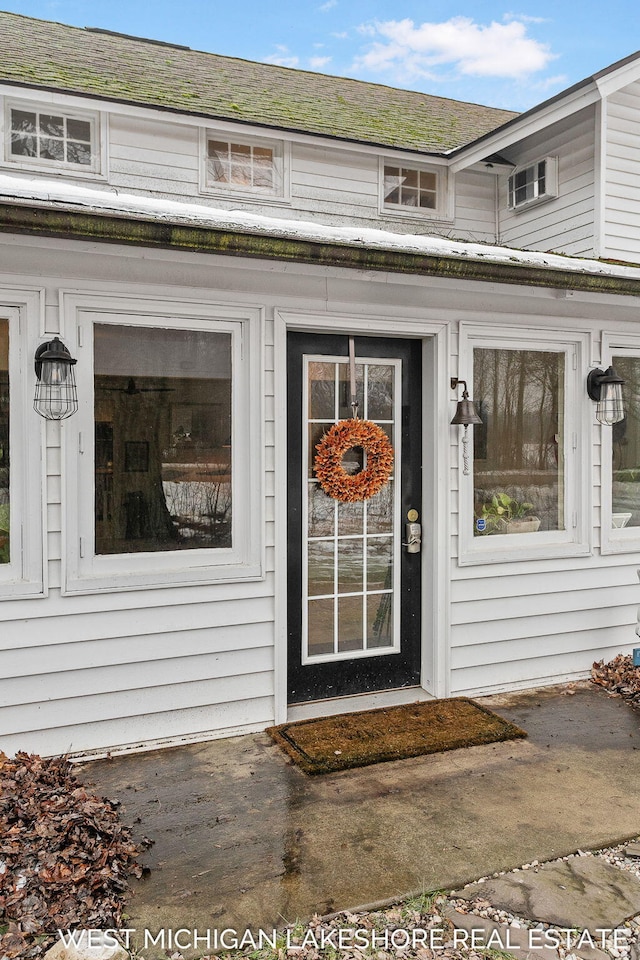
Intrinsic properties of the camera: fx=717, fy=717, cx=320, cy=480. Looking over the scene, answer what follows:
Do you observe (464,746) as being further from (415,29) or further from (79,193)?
(415,29)

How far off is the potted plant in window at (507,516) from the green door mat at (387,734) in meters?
1.11

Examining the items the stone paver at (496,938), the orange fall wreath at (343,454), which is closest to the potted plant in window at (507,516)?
the orange fall wreath at (343,454)

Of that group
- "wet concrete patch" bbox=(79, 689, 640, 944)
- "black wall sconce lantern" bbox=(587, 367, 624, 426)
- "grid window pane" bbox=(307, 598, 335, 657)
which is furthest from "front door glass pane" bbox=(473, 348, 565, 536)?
"wet concrete patch" bbox=(79, 689, 640, 944)

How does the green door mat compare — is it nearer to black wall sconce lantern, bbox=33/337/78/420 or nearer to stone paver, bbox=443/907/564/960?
stone paver, bbox=443/907/564/960

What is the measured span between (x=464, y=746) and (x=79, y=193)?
3.24 meters

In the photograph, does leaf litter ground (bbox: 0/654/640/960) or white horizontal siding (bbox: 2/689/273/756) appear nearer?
leaf litter ground (bbox: 0/654/640/960)

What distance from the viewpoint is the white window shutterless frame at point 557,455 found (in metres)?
4.38

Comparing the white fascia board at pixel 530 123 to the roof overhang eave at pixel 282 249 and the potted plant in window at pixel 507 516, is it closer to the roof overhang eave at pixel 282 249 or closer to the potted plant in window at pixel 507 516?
the roof overhang eave at pixel 282 249

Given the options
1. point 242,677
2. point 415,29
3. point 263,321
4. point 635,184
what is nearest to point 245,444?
point 263,321

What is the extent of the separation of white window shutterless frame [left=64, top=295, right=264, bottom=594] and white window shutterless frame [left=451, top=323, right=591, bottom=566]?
1.32 m

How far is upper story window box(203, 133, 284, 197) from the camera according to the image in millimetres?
7258

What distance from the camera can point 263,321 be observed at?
384 cm

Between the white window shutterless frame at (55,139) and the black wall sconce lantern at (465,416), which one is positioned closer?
the black wall sconce lantern at (465,416)

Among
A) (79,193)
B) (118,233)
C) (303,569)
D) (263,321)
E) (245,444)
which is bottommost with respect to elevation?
(303,569)
